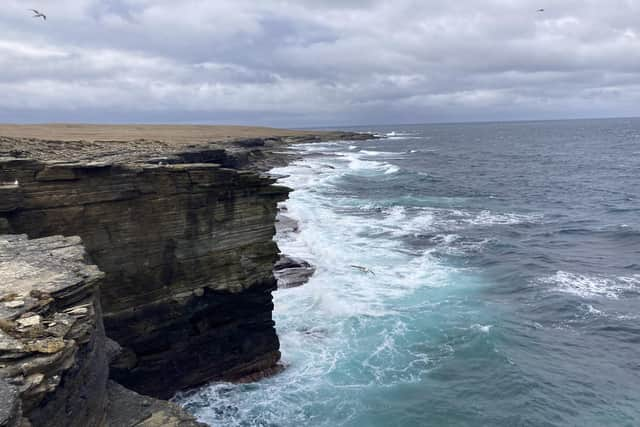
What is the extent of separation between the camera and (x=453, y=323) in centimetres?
2288

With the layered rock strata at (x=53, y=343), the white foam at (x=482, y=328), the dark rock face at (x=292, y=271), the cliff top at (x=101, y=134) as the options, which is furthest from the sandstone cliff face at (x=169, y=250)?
the cliff top at (x=101, y=134)

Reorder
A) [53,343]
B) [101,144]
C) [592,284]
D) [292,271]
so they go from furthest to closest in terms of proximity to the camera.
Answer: [101,144], [292,271], [592,284], [53,343]

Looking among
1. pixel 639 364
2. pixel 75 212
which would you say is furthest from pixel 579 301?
pixel 75 212

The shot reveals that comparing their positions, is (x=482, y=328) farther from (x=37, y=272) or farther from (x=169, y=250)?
(x=37, y=272)

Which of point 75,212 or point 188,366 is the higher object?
point 75,212

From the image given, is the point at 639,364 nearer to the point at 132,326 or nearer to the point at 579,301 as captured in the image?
the point at 579,301

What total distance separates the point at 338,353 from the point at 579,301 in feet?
44.1

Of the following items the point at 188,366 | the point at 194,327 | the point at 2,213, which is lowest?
the point at 188,366

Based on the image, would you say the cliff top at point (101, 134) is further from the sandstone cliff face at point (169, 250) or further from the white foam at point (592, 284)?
the white foam at point (592, 284)

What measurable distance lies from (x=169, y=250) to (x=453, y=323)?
534 inches

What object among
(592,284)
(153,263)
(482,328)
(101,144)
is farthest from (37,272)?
(101,144)

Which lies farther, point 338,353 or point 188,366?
point 338,353

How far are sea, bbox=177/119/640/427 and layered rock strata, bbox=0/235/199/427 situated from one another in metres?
6.49

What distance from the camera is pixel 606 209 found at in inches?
1877
